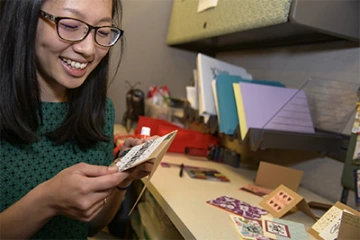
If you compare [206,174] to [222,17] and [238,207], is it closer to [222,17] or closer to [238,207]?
[238,207]

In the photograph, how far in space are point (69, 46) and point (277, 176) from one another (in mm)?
763

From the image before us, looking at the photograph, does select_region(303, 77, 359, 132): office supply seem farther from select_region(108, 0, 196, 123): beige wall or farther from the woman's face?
select_region(108, 0, 196, 123): beige wall

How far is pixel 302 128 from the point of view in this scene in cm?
110

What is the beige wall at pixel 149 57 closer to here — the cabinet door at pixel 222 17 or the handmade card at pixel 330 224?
the cabinet door at pixel 222 17

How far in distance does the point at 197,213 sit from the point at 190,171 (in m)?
0.36

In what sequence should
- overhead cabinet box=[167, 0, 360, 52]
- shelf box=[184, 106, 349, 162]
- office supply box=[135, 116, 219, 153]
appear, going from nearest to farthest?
overhead cabinet box=[167, 0, 360, 52], shelf box=[184, 106, 349, 162], office supply box=[135, 116, 219, 153]

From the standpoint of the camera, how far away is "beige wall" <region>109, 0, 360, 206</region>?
1.09m

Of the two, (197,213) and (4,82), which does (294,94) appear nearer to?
(197,213)

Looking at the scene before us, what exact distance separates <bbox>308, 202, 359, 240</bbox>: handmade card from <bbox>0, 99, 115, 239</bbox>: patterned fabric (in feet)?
2.02

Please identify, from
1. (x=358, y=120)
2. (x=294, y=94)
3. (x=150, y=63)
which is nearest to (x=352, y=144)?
(x=358, y=120)

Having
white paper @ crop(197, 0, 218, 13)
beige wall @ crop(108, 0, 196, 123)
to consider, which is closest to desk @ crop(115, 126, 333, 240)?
white paper @ crop(197, 0, 218, 13)

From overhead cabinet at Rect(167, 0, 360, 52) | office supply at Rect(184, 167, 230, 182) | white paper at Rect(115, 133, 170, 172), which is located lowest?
office supply at Rect(184, 167, 230, 182)

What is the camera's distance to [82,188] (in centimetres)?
56

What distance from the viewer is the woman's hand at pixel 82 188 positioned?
22.2 inches
